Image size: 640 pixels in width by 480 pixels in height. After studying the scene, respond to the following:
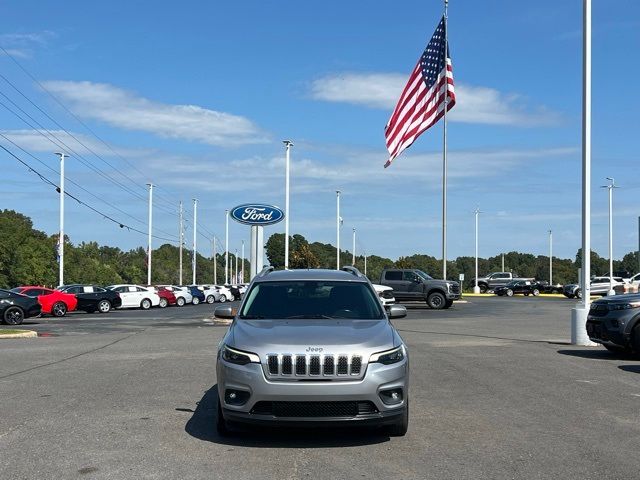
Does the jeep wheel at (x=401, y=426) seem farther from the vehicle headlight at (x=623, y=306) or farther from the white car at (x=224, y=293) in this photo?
the white car at (x=224, y=293)

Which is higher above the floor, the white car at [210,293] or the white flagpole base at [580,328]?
the white flagpole base at [580,328]

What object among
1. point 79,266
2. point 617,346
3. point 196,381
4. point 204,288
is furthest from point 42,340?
point 79,266

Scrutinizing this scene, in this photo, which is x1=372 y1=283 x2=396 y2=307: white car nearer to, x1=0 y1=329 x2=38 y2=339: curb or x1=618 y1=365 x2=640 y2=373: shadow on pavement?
x1=0 y1=329 x2=38 y2=339: curb

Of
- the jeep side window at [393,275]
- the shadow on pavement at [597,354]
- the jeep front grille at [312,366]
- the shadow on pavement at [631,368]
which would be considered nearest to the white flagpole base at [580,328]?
the shadow on pavement at [597,354]

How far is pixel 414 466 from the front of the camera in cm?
640

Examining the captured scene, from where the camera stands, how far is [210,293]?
188 ft

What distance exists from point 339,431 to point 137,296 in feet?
130

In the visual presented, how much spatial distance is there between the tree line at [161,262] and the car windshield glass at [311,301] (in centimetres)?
5152

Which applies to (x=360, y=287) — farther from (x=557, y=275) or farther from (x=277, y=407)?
(x=557, y=275)

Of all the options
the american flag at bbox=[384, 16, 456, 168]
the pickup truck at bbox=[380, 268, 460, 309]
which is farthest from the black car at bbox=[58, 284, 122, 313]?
the american flag at bbox=[384, 16, 456, 168]

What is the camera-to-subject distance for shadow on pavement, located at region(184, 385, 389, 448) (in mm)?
7195

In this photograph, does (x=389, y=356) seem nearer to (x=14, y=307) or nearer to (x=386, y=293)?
(x=14, y=307)

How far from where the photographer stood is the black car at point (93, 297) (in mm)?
40219

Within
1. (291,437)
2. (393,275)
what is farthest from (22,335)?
(393,275)
